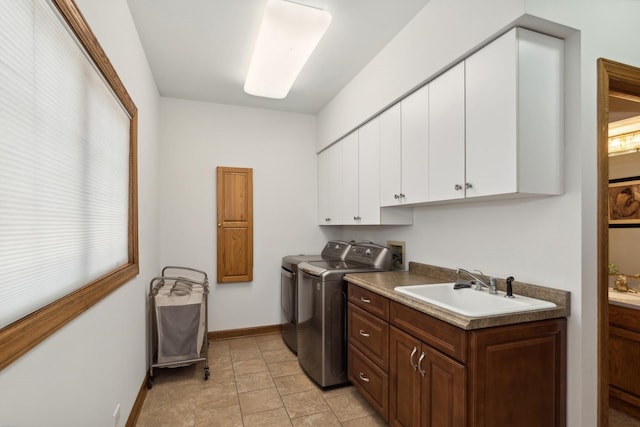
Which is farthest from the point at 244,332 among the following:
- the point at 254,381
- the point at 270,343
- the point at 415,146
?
the point at 415,146

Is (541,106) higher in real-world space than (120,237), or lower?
higher

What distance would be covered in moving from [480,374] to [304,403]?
1477 millimetres

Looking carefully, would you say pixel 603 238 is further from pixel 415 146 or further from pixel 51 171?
pixel 51 171

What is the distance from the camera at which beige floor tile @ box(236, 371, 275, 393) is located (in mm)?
2652

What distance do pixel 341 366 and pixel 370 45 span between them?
2.56 meters

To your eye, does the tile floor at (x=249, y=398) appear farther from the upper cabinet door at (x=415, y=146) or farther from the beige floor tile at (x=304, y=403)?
the upper cabinet door at (x=415, y=146)

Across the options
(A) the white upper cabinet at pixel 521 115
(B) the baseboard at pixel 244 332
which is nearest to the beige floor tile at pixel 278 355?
(B) the baseboard at pixel 244 332

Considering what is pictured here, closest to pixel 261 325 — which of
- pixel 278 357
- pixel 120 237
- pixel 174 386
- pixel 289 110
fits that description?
pixel 278 357

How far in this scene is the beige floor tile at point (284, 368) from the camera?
2.90 meters

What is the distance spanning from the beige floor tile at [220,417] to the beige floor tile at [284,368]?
566 mm

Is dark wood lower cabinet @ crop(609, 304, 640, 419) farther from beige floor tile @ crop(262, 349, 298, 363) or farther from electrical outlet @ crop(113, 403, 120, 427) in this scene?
electrical outlet @ crop(113, 403, 120, 427)

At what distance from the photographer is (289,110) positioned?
4055 mm

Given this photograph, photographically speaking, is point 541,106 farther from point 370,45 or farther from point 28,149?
point 28,149

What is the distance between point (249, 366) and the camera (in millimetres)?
3043
